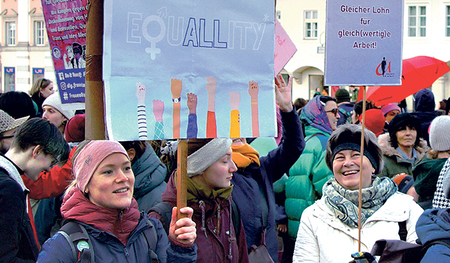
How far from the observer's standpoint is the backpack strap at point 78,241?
7.50 ft

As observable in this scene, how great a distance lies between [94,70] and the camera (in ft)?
8.04

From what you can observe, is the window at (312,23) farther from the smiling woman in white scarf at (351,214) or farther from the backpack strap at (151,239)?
the backpack strap at (151,239)

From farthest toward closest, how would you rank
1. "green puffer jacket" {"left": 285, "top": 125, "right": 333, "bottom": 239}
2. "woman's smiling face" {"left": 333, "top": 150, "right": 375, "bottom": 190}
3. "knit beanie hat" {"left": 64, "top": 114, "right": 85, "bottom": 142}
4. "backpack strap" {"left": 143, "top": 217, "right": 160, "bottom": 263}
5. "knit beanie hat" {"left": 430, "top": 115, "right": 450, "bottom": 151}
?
"green puffer jacket" {"left": 285, "top": 125, "right": 333, "bottom": 239}, "knit beanie hat" {"left": 64, "top": 114, "right": 85, "bottom": 142}, "knit beanie hat" {"left": 430, "top": 115, "right": 450, "bottom": 151}, "woman's smiling face" {"left": 333, "top": 150, "right": 375, "bottom": 190}, "backpack strap" {"left": 143, "top": 217, "right": 160, "bottom": 263}

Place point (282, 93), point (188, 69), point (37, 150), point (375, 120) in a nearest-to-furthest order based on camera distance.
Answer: point (188, 69)
point (37, 150)
point (282, 93)
point (375, 120)

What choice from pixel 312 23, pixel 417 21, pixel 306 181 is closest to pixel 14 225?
pixel 306 181

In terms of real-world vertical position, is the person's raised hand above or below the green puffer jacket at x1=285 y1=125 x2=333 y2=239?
above

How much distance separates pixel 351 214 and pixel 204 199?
0.90 metres

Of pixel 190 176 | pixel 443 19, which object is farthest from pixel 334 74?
pixel 443 19

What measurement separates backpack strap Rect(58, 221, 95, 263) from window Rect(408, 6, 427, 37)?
30.5m

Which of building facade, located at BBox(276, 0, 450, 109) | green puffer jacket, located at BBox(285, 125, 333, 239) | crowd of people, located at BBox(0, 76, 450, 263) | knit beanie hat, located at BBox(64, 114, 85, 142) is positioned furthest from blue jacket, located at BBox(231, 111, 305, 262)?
building facade, located at BBox(276, 0, 450, 109)

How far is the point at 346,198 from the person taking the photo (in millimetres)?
A: 3150

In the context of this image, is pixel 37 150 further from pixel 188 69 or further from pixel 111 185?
pixel 188 69

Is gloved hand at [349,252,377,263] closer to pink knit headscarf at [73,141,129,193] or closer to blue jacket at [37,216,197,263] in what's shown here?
blue jacket at [37,216,197,263]

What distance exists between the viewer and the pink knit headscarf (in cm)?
252
